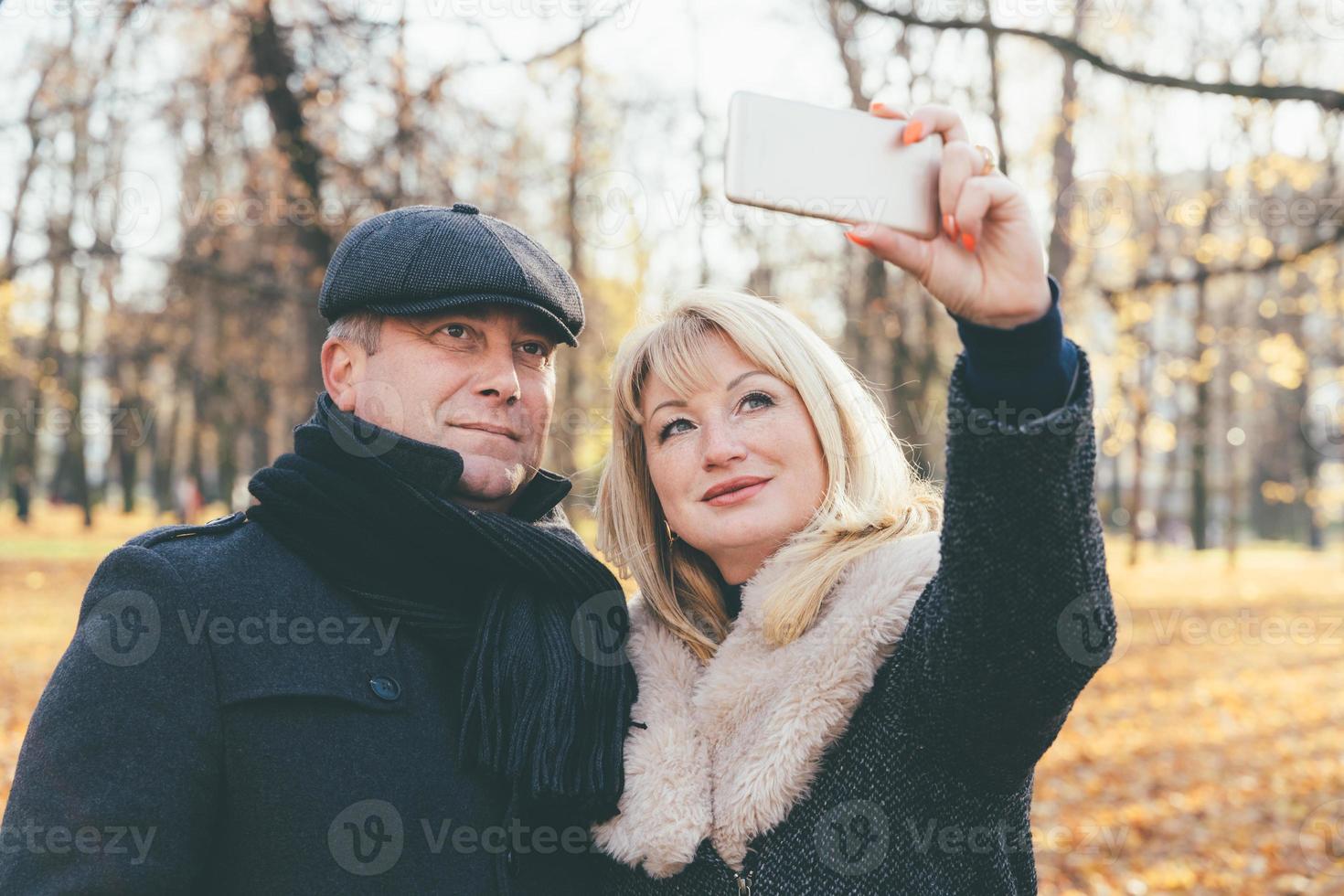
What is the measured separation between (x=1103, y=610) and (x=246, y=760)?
1.55 m

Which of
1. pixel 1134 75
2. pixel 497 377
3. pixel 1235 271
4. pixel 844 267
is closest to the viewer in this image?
pixel 497 377

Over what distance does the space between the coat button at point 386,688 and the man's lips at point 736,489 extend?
0.77 m

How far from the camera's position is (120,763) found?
6.12 feet

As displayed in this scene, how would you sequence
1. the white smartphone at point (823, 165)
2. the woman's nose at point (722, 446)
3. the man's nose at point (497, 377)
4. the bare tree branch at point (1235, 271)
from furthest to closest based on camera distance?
the bare tree branch at point (1235, 271), the man's nose at point (497, 377), the woman's nose at point (722, 446), the white smartphone at point (823, 165)

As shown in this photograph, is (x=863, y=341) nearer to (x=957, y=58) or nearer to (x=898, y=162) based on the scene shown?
(x=957, y=58)

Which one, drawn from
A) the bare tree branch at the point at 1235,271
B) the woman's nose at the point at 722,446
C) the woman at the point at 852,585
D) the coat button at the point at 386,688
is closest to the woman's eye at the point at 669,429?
the woman at the point at 852,585

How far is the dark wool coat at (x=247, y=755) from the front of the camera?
184 centimetres

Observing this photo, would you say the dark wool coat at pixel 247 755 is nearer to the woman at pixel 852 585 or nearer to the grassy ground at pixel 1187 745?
the woman at pixel 852 585

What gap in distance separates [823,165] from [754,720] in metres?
1.12

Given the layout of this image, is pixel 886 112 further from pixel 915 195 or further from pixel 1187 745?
pixel 1187 745

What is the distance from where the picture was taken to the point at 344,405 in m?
2.48

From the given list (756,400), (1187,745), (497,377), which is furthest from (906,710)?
(1187,745)

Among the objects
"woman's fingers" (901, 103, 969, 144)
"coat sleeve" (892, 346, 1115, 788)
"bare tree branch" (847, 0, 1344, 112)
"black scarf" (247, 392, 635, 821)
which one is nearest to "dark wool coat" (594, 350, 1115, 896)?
"coat sleeve" (892, 346, 1115, 788)

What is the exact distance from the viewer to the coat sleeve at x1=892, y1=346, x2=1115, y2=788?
1.59 meters
